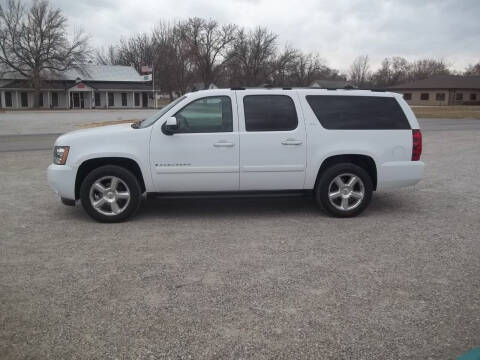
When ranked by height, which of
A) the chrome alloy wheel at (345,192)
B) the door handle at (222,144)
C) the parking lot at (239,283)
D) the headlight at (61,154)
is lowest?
the parking lot at (239,283)

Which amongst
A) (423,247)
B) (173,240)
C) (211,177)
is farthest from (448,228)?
(173,240)

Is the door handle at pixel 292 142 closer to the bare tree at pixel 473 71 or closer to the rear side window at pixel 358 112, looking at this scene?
the rear side window at pixel 358 112

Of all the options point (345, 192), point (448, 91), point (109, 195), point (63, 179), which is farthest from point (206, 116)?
point (448, 91)

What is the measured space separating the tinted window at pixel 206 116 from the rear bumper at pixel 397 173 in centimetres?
229

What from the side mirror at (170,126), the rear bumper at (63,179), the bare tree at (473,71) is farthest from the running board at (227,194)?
the bare tree at (473,71)

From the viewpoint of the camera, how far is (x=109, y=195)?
6109mm

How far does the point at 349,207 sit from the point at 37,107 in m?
62.4

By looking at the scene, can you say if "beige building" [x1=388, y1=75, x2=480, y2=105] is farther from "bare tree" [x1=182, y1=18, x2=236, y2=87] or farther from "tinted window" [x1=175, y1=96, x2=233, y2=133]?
"tinted window" [x1=175, y1=96, x2=233, y2=133]

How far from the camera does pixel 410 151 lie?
6504 millimetres

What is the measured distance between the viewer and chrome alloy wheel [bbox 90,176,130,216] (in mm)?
6070

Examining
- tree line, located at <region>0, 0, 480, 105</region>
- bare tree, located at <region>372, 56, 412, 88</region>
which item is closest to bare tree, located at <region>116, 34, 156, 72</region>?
tree line, located at <region>0, 0, 480, 105</region>

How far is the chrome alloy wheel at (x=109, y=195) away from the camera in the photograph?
239 inches

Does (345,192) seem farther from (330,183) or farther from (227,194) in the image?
(227,194)

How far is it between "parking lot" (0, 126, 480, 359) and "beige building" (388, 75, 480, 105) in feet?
259
